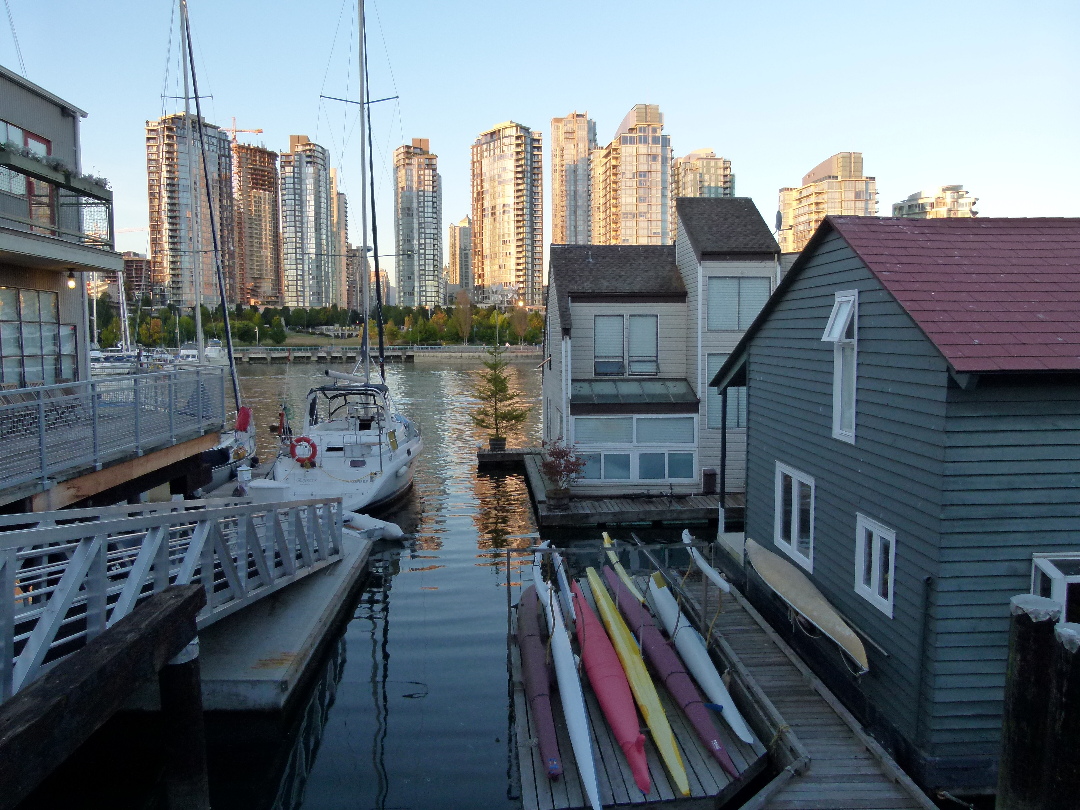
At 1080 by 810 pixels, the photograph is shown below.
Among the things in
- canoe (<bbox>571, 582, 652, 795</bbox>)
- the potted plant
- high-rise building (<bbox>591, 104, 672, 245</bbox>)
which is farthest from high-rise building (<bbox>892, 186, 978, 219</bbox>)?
canoe (<bbox>571, 582, 652, 795</bbox>)

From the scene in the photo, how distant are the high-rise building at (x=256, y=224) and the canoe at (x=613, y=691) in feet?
479

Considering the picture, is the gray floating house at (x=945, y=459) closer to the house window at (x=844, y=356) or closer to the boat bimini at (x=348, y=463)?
the house window at (x=844, y=356)

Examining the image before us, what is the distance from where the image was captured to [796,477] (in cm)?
1101

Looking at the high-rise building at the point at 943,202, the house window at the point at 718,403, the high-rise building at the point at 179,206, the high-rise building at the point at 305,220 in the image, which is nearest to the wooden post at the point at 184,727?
the house window at the point at 718,403

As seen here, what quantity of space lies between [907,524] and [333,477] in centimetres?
1622

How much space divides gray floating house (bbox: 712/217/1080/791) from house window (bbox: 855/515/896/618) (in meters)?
0.02

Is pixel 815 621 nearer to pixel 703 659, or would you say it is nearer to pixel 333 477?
pixel 703 659

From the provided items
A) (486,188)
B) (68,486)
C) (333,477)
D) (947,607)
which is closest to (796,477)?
(947,607)

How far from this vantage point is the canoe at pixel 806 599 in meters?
8.16

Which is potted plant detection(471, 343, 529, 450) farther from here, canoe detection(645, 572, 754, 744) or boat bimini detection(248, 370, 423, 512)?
canoe detection(645, 572, 754, 744)

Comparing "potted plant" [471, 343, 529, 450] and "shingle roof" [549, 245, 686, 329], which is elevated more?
"shingle roof" [549, 245, 686, 329]

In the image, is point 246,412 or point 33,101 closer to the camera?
point 33,101

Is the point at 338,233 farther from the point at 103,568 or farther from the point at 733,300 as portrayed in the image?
the point at 103,568

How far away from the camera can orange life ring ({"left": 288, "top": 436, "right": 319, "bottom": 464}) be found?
832 inches
